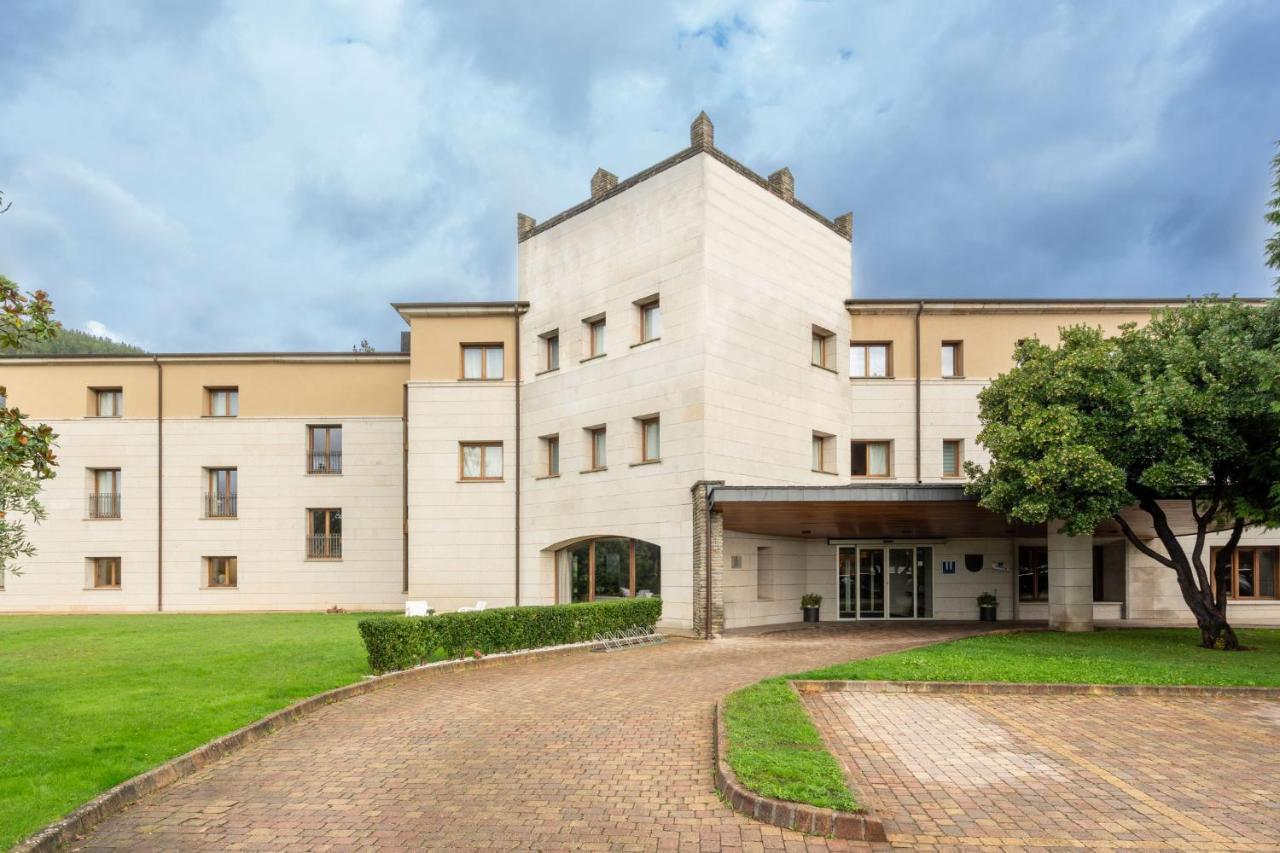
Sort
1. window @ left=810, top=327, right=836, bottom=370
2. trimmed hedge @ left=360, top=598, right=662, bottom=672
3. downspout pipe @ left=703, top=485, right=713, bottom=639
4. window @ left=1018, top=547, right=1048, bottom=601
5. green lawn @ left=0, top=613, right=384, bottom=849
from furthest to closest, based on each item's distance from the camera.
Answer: window @ left=1018, top=547, right=1048, bottom=601 < window @ left=810, top=327, right=836, bottom=370 < downspout pipe @ left=703, top=485, right=713, bottom=639 < trimmed hedge @ left=360, top=598, right=662, bottom=672 < green lawn @ left=0, top=613, right=384, bottom=849

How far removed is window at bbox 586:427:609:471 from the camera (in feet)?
75.9

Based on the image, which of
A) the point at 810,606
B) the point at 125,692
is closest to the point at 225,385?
the point at 125,692

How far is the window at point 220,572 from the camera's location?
28.2 metres

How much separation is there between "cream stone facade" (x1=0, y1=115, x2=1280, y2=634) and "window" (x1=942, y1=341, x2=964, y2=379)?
0.33m

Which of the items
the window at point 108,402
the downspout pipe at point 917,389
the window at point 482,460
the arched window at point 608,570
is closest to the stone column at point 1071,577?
the downspout pipe at point 917,389

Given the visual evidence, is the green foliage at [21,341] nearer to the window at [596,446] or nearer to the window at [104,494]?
the window at [596,446]

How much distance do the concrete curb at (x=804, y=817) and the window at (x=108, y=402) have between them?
29703 millimetres

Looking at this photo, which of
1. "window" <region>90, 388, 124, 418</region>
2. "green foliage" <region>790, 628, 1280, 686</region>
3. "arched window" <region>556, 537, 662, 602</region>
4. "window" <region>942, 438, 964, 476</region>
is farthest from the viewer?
"window" <region>90, 388, 124, 418</region>

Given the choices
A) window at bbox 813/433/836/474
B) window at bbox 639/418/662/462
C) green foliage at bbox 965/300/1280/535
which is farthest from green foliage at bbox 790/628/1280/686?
window at bbox 639/418/662/462

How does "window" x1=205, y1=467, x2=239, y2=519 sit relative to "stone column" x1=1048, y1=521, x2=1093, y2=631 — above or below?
above

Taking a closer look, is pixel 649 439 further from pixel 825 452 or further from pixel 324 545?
pixel 324 545

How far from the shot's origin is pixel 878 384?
2525 cm

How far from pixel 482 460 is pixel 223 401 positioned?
10904mm

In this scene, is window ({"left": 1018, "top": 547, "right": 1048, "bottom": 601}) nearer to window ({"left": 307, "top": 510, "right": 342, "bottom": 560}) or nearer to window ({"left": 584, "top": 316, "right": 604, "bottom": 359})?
window ({"left": 584, "top": 316, "right": 604, "bottom": 359})
